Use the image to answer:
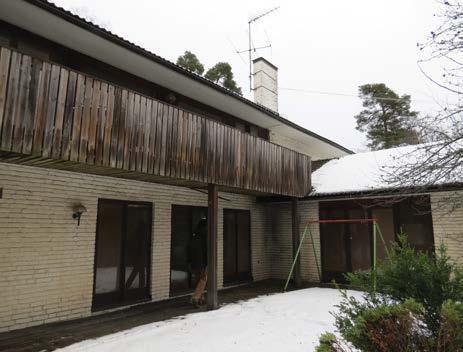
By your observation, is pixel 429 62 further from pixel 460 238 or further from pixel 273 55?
pixel 273 55

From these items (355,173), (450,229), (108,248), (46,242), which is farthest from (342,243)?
(46,242)

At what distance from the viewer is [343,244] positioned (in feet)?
38.4

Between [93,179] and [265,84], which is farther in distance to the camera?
[265,84]

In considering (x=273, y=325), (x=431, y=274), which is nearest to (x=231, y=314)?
(x=273, y=325)

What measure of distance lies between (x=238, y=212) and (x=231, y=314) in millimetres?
5115

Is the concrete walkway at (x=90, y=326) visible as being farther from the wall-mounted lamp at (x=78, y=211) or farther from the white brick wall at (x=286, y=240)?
the white brick wall at (x=286, y=240)

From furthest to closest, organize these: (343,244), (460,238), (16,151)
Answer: (343,244) < (460,238) < (16,151)

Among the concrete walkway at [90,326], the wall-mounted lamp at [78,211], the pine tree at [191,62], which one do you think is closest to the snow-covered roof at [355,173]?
the concrete walkway at [90,326]

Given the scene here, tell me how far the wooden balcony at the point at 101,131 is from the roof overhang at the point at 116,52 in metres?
1.20

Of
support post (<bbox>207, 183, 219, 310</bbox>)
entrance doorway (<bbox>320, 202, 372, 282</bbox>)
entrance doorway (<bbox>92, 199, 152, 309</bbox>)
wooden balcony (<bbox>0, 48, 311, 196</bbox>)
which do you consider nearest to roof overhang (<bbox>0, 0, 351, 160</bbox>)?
wooden balcony (<bbox>0, 48, 311, 196</bbox>)

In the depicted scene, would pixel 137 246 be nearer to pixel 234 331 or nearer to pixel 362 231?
pixel 234 331

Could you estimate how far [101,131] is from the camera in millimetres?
5797

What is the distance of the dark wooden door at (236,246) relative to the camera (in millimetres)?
11594

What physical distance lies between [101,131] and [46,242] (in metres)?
2.76
